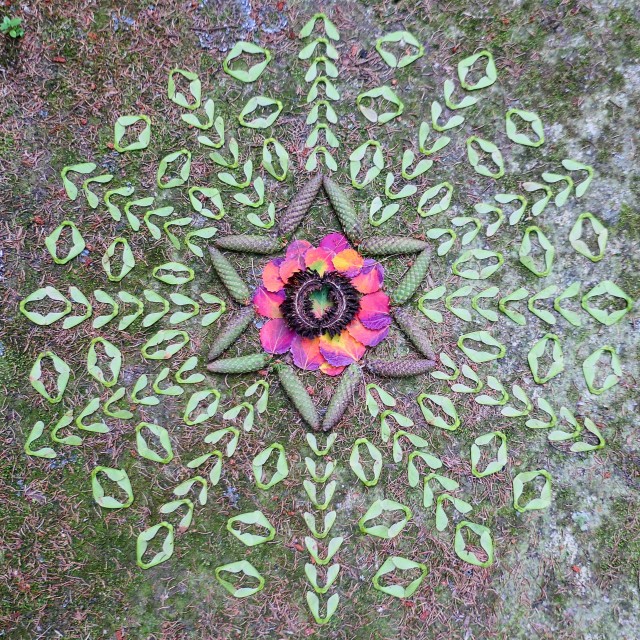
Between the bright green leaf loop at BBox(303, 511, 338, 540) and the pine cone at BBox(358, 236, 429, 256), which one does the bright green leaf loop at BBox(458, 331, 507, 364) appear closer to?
the pine cone at BBox(358, 236, 429, 256)

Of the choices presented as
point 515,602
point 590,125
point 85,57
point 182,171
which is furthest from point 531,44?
point 515,602

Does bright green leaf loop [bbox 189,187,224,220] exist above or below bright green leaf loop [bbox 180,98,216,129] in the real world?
below

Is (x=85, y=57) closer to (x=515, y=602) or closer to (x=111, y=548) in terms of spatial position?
(x=111, y=548)

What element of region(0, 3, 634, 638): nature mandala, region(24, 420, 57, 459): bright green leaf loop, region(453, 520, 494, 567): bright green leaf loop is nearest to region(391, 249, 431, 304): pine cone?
region(0, 3, 634, 638): nature mandala

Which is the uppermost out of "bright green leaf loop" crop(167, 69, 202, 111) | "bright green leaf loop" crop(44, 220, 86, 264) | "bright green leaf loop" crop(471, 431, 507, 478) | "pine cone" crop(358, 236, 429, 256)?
"bright green leaf loop" crop(167, 69, 202, 111)

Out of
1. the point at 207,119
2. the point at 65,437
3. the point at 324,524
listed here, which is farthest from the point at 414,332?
the point at 65,437

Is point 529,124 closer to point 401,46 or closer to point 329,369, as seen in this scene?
point 401,46
